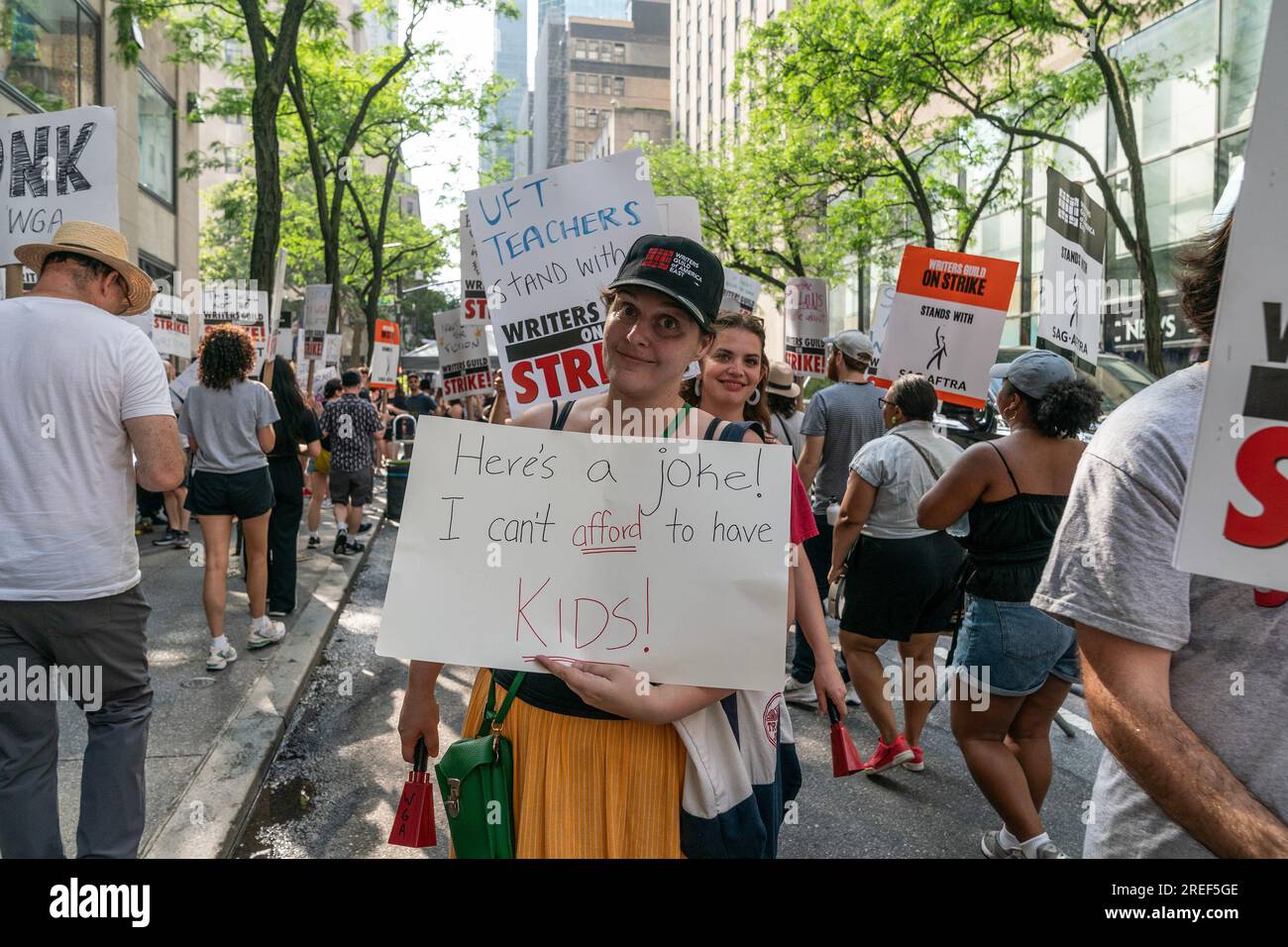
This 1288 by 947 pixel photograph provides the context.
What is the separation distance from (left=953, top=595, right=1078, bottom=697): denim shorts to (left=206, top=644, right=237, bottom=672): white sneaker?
174 inches

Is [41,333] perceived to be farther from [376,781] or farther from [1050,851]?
[1050,851]

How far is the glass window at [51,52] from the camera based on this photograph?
1272cm

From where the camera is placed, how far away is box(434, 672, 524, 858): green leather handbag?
81.8 inches

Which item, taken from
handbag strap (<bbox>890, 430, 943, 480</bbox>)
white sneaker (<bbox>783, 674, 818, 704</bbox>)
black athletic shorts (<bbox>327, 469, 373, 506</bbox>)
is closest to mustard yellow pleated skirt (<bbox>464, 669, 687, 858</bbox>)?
handbag strap (<bbox>890, 430, 943, 480</bbox>)

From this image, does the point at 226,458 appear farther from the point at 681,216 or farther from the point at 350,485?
the point at 350,485

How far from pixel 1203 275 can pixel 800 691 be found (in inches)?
183

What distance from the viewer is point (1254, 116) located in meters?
1.30

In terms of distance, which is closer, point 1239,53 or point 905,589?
point 905,589

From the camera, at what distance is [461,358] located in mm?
9500

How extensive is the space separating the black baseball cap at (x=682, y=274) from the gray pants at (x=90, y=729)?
2107mm

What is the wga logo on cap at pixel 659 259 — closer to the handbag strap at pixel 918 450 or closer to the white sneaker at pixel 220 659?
the handbag strap at pixel 918 450

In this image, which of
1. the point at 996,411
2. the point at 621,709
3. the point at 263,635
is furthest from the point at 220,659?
the point at 996,411

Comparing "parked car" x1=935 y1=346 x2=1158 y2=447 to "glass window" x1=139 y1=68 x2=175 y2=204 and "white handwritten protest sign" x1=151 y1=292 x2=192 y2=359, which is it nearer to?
"white handwritten protest sign" x1=151 y1=292 x2=192 y2=359
